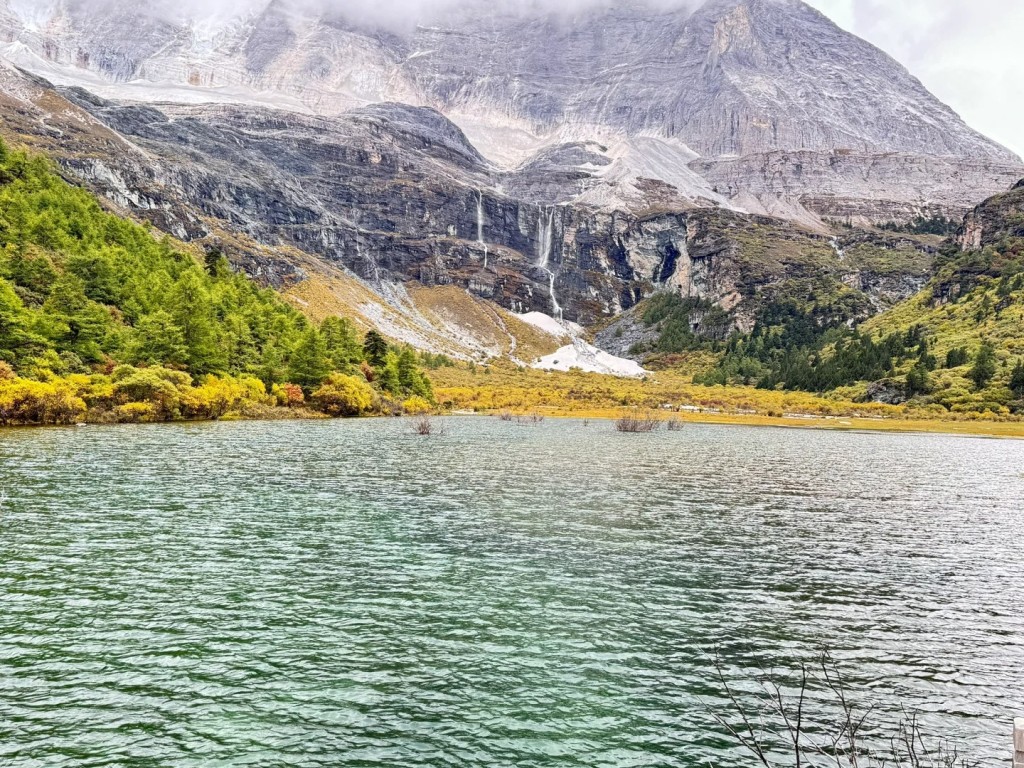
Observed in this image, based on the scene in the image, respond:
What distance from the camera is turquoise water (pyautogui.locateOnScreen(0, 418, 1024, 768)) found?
10.2 m

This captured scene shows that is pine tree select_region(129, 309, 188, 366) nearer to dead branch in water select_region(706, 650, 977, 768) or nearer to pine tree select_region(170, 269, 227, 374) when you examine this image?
pine tree select_region(170, 269, 227, 374)

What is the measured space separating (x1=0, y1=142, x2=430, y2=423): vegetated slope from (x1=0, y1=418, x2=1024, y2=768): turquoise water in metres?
31.2

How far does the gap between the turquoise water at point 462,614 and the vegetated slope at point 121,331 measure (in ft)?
102

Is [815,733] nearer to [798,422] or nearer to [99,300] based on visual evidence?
[99,300]

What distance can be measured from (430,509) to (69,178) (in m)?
196

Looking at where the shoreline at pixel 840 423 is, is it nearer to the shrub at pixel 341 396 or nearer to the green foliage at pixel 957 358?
the shrub at pixel 341 396

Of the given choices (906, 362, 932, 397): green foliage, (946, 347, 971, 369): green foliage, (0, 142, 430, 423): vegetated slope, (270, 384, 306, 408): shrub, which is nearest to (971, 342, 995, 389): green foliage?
(906, 362, 932, 397): green foliage

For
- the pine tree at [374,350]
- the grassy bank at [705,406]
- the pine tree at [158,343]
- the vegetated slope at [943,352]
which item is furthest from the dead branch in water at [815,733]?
the vegetated slope at [943,352]

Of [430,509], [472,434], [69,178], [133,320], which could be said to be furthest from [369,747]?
[69,178]

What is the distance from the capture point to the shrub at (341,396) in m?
88.6

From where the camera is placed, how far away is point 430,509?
2800cm

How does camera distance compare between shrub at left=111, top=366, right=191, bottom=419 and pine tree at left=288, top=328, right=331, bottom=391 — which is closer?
shrub at left=111, top=366, right=191, bottom=419

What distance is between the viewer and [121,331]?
72688mm

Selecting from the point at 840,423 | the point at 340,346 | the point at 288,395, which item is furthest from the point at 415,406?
the point at 840,423
